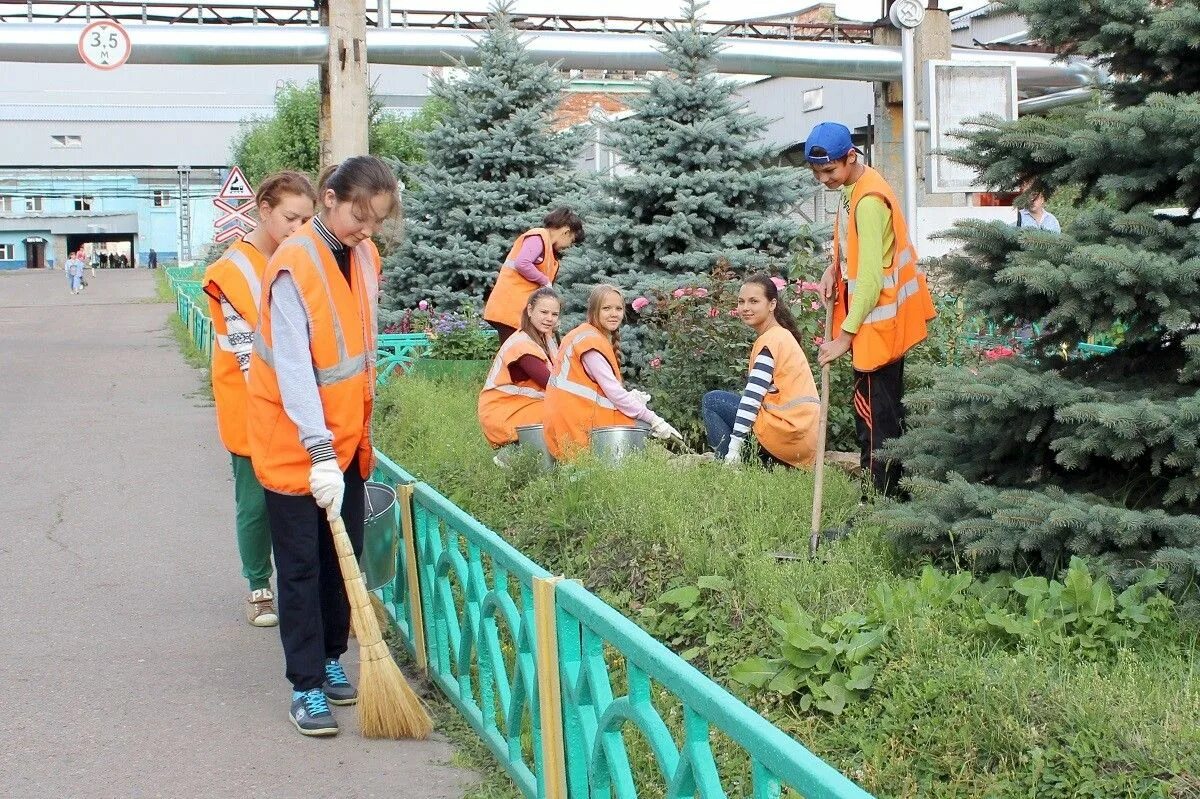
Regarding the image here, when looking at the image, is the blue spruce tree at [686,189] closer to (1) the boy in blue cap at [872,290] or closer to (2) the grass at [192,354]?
(2) the grass at [192,354]

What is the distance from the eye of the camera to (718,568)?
4727 mm

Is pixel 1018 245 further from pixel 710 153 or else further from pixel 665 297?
pixel 710 153

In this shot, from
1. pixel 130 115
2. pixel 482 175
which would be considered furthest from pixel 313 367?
pixel 130 115

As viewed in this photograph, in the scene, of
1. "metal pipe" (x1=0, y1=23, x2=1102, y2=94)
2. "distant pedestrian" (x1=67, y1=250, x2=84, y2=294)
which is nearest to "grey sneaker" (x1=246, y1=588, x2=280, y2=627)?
"metal pipe" (x1=0, y1=23, x2=1102, y2=94)

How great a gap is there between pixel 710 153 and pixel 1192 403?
7.78 metres

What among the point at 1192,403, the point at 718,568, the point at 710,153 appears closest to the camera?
the point at 1192,403

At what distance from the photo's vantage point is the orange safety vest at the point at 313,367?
14.5 feet

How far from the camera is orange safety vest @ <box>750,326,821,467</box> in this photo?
6570mm

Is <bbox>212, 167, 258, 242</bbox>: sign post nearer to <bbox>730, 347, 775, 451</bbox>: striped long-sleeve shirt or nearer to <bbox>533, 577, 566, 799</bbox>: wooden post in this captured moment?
<bbox>730, 347, 775, 451</bbox>: striped long-sleeve shirt

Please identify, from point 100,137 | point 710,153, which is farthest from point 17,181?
point 710,153

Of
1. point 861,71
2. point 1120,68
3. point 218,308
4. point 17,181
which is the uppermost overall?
point 17,181

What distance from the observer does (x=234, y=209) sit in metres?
20.4

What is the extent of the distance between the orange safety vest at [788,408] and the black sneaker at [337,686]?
2522mm

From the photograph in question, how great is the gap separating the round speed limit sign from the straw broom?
43.5 feet
